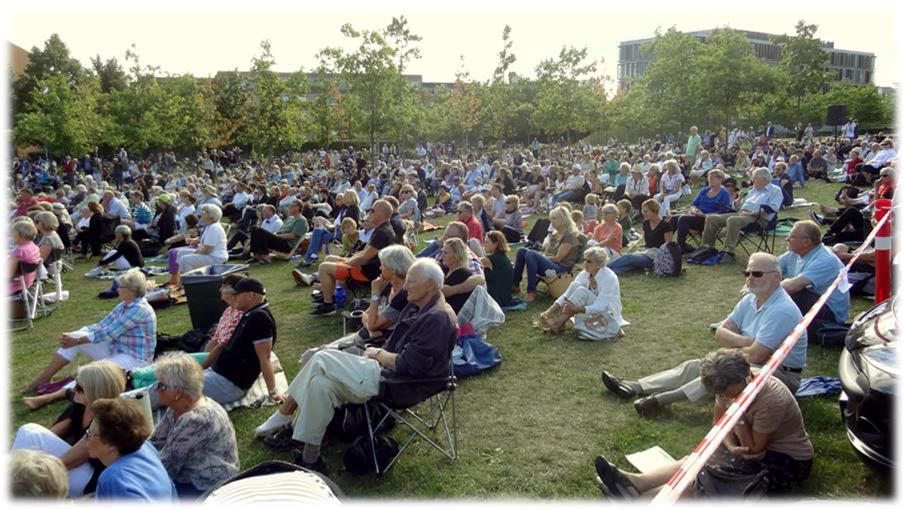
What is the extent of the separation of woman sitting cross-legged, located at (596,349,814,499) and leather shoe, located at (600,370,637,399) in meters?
1.55

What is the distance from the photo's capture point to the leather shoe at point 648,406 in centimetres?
511

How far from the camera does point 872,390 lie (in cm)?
369

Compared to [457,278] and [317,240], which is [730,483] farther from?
[317,240]

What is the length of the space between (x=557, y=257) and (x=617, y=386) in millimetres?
3475

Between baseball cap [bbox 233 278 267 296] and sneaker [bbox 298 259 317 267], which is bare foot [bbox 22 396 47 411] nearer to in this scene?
baseball cap [bbox 233 278 267 296]

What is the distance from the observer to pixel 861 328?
14.3 ft

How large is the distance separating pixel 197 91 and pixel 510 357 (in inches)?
1605

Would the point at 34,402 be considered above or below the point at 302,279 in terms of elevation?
below

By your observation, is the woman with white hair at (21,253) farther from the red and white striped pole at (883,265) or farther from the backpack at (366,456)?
the red and white striped pole at (883,265)

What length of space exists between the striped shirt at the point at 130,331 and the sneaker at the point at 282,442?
182cm

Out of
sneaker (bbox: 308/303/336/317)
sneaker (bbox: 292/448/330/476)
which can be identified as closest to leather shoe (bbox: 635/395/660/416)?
sneaker (bbox: 292/448/330/476)

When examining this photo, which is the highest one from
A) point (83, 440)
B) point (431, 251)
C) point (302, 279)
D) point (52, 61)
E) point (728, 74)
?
point (52, 61)

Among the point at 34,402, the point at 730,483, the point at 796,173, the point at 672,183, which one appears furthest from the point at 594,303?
the point at 796,173

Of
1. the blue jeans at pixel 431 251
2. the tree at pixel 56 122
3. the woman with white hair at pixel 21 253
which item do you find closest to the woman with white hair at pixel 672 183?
the blue jeans at pixel 431 251
